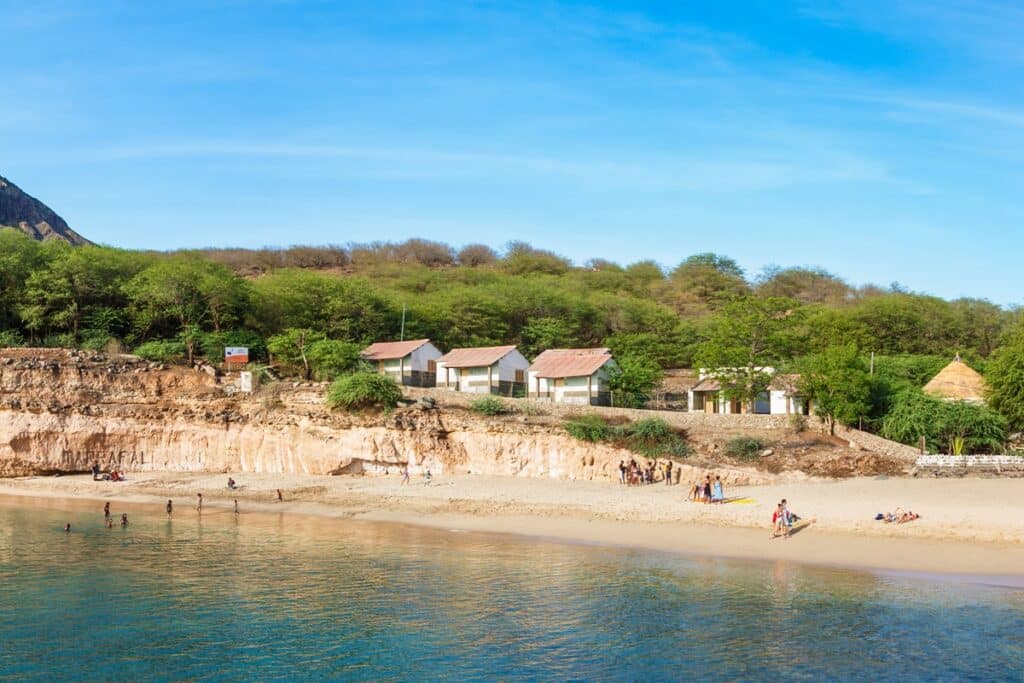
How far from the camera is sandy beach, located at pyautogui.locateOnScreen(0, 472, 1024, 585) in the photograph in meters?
27.8

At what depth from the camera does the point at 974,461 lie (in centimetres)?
3722

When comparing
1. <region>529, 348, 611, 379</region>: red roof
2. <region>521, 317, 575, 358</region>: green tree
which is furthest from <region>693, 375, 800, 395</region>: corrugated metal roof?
<region>521, 317, 575, 358</region>: green tree

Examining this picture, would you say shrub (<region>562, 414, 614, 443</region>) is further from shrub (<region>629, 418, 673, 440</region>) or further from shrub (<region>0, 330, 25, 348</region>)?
shrub (<region>0, 330, 25, 348</region>)

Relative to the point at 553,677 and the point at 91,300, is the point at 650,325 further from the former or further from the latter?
the point at 553,677

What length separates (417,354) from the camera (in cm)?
5775

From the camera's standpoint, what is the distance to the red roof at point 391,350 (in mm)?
57375

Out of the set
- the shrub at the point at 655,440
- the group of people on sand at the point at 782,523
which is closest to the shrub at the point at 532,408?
the shrub at the point at 655,440

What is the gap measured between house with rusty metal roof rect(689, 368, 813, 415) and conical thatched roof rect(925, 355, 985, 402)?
6697 millimetres

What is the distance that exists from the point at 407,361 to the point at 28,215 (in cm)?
8863

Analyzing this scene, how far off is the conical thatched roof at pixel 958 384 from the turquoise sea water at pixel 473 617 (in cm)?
2614

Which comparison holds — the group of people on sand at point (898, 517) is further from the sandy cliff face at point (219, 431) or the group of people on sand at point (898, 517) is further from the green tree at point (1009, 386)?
the green tree at point (1009, 386)

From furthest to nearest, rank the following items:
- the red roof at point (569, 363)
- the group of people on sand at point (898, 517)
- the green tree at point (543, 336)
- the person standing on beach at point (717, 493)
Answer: the green tree at point (543, 336) < the red roof at point (569, 363) < the person standing on beach at point (717, 493) < the group of people on sand at point (898, 517)

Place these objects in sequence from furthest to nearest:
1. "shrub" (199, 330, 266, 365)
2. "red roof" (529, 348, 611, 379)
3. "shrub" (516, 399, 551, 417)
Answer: "shrub" (199, 330, 266, 365) → "red roof" (529, 348, 611, 379) → "shrub" (516, 399, 551, 417)

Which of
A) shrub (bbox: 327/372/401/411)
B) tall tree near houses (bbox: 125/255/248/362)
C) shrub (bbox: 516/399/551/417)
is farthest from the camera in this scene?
tall tree near houses (bbox: 125/255/248/362)
